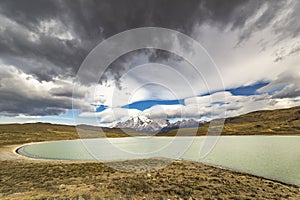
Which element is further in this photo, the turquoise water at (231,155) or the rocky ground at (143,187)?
the turquoise water at (231,155)

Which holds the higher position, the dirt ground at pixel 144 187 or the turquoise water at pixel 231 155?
the dirt ground at pixel 144 187

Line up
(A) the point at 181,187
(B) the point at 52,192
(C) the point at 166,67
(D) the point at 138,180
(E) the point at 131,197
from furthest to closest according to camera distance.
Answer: (C) the point at 166,67, (D) the point at 138,180, (A) the point at 181,187, (B) the point at 52,192, (E) the point at 131,197

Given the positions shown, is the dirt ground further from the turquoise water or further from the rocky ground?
the turquoise water

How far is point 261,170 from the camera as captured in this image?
24.4 metres

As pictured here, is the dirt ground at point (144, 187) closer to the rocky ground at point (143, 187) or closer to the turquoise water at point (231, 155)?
the rocky ground at point (143, 187)

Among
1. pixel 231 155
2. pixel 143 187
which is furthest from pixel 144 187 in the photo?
pixel 231 155

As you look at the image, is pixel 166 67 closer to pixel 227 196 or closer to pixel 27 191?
pixel 227 196

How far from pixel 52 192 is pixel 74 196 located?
283cm

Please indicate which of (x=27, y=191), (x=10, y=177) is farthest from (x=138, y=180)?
(x=10, y=177)

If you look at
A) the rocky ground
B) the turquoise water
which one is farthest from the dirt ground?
the turquoise water

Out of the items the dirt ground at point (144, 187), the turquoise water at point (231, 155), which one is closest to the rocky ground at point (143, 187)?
the dirt ground at point (144, 187)

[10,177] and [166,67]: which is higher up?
[166,67]

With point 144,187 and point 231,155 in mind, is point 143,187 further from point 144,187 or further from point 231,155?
point 231,155

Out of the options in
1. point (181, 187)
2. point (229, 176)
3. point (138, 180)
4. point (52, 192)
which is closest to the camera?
point (52, 192)
